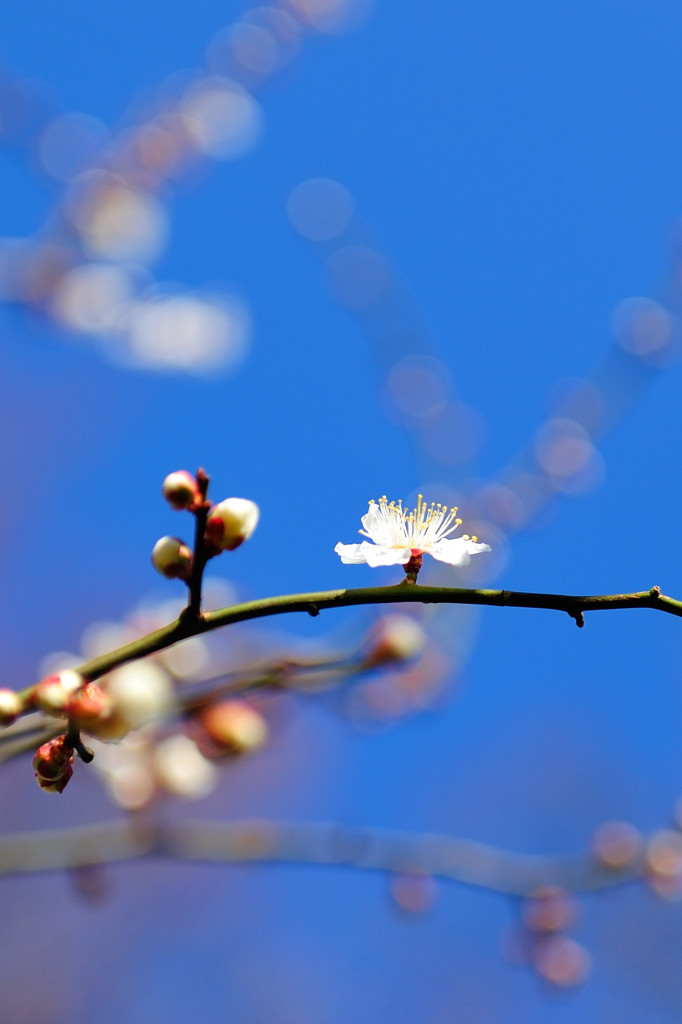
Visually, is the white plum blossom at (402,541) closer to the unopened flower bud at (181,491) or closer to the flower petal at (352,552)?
the flower petal at (352,552)

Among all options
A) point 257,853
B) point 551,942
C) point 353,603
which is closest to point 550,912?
point 551,942

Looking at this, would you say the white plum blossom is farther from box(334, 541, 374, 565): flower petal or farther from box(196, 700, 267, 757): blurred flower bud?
box(196, 700, 267, 757): blurred flower bud

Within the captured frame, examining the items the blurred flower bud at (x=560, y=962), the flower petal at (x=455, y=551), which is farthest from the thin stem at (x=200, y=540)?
the blurred flower bud at (x=560, y=962)

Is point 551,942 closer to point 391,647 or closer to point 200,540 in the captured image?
point 391,647

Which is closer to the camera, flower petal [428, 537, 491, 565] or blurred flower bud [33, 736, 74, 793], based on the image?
blurred flower bud [33, 736, 74, 793]

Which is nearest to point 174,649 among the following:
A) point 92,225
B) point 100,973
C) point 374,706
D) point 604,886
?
point 374,706

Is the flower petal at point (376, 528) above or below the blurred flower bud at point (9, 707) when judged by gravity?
above

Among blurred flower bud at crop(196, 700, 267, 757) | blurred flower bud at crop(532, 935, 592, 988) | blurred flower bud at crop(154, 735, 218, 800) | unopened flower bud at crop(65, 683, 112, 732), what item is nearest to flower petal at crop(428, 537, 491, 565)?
unopened flower bud at crop(65, 683, 112, 732)
